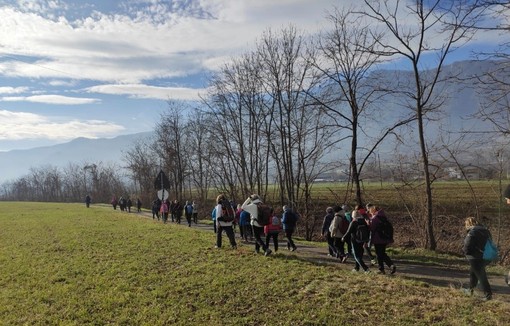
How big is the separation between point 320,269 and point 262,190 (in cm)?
2687

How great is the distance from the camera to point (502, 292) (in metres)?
8.58

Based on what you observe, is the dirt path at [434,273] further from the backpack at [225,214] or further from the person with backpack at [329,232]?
the backpack at [225,214]

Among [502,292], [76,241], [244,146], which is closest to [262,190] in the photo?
[244,146]

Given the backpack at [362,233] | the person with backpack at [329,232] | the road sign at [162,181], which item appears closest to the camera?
the backpack at [362,233]

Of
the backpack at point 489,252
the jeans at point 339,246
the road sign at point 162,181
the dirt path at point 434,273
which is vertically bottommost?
the dirt path at point 434,273

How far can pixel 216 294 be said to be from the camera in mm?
8836

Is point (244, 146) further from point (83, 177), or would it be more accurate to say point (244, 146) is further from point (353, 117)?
point (83, 177)

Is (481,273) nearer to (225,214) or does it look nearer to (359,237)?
(359,237)

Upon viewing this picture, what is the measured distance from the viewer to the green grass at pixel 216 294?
7230mm

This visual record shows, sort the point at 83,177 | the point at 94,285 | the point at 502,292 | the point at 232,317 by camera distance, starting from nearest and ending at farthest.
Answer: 1. the point at 232,317
2. the point at 502,292
3. the point at 94,285
4. the point at 83,177

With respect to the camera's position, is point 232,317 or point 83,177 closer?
point 232,317

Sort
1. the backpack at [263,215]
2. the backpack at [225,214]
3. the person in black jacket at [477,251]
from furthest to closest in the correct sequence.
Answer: the backpack at [225,214], the backpack at [263,215], the person in black jacket at [477,251]

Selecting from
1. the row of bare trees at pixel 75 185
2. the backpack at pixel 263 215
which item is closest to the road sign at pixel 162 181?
the backpack at pixel 263 215

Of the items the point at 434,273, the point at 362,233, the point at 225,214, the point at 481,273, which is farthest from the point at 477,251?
Result: the point at 225,214
